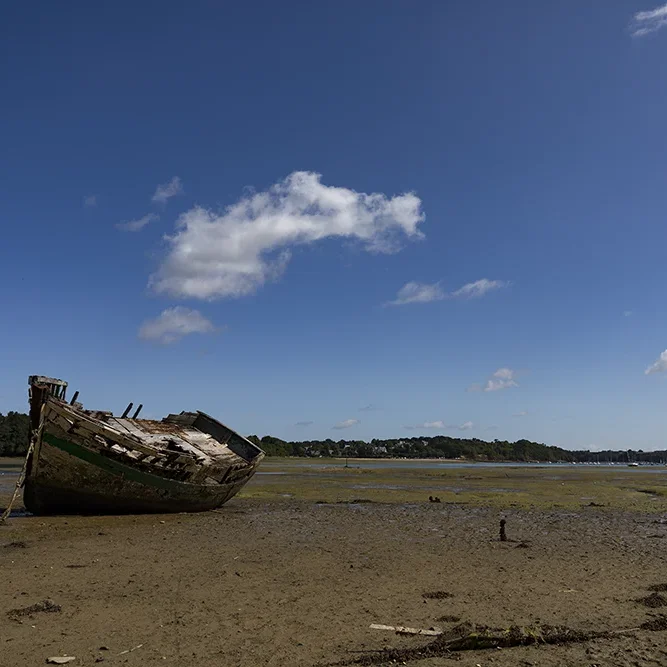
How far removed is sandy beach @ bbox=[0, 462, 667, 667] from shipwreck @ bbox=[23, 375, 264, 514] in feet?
2.02

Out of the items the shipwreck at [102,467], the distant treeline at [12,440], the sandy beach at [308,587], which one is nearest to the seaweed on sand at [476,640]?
the sandy beach at [308,587]

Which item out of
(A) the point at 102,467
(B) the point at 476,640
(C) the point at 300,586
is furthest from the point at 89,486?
(B) the point at 476,640

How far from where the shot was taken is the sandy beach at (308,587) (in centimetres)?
567

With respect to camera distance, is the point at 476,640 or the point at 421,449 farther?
the point at 421,449

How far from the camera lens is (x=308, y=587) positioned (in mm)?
8266

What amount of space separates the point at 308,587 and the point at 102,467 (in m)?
8.26

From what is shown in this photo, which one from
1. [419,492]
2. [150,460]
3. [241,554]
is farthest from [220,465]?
[419,492]

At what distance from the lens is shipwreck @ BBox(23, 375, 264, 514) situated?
46.8 ft

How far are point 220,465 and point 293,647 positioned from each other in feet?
38.2

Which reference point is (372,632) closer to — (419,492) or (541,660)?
(541,660)

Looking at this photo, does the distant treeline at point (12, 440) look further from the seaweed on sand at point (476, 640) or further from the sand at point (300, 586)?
the seaweed on sand at point (476, 640)

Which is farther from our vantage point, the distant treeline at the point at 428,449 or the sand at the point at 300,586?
the distant treeline at the point at 428,449

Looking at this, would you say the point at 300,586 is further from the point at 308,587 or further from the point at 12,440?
the point at 12,440

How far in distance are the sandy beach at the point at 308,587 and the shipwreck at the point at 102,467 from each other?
2.02ft
